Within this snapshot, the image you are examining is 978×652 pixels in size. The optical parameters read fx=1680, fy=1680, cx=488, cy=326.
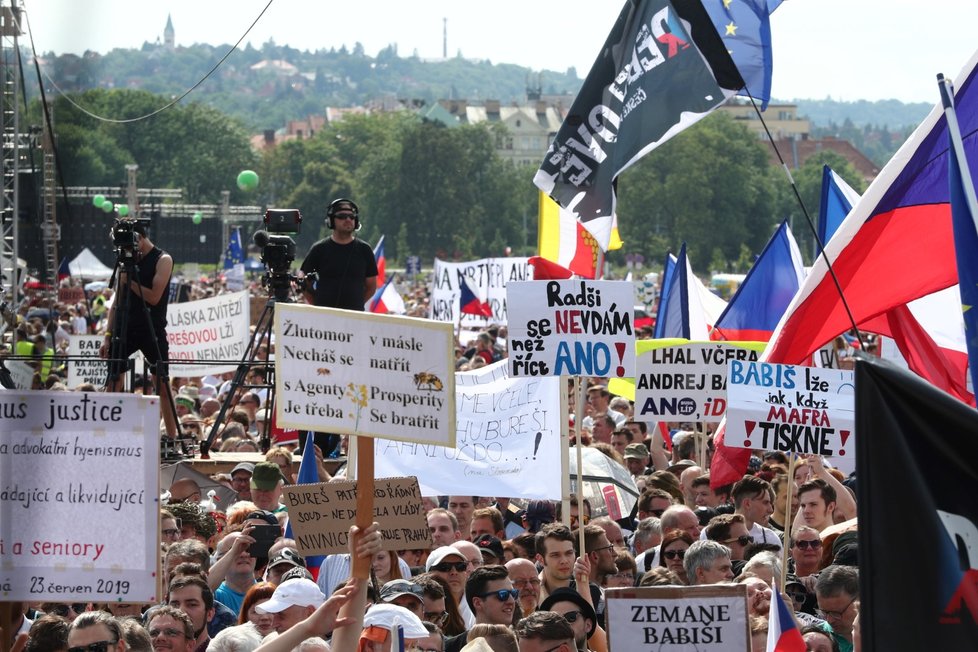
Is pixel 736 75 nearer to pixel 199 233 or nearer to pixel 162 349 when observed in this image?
pixel 162 349

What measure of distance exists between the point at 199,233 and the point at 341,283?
55.9m

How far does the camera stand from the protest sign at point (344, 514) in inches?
265

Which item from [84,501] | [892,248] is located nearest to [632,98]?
[892,248]

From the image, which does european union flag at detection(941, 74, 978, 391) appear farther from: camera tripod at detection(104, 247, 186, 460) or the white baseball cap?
camera tripod at detection(104, 247, 186, 460)

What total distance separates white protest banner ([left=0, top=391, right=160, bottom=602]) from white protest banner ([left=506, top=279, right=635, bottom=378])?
384cm

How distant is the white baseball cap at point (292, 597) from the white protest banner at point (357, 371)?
0.94 m

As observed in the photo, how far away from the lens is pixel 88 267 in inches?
2007

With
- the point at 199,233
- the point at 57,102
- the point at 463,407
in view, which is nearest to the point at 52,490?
the point at 57,102

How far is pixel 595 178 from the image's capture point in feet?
32.6

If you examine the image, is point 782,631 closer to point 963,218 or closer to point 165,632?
point 963,218

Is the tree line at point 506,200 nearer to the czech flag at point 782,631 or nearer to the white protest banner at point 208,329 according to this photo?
the white protest banner at point 208,329

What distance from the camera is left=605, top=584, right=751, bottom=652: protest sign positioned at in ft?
17.9

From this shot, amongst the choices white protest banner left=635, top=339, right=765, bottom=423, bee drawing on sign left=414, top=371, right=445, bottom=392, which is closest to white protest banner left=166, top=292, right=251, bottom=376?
white protest banner left=635, top=339, right=765, bottom=423

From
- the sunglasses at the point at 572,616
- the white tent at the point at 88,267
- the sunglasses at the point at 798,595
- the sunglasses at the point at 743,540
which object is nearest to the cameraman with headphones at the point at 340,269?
the sunglasses at the point at 743,540
